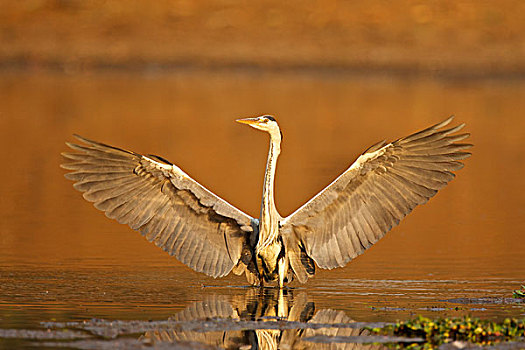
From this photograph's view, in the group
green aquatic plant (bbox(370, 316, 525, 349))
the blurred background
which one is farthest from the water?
green aquatic plant (bbox(370, 316, 525, 349))

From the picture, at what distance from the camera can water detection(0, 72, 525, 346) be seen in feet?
35.1

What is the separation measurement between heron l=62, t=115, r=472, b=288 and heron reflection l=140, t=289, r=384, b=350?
0.70 meters

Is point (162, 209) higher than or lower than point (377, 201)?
lower

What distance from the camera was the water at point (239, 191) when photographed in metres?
10.7

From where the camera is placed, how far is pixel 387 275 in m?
11.9

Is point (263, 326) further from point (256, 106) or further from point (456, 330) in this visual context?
point (256, 106)

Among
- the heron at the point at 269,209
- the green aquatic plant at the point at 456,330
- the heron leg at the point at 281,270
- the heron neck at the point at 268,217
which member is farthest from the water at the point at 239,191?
the green aquatic plant at the point at 456,330

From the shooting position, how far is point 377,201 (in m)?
11.3

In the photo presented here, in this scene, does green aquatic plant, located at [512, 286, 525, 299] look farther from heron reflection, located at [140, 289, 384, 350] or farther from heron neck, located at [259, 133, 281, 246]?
heron neck, located at [259, 133, 281, 246]

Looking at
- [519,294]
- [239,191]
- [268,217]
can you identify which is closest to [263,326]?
[268,217]

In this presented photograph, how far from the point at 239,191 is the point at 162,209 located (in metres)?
7.20

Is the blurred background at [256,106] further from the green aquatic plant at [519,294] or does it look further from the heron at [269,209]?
the green aquatic plant at [519,294]

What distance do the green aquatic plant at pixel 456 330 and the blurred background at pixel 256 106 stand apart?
2738 millimetres

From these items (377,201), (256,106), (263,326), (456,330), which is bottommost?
(263,326)
